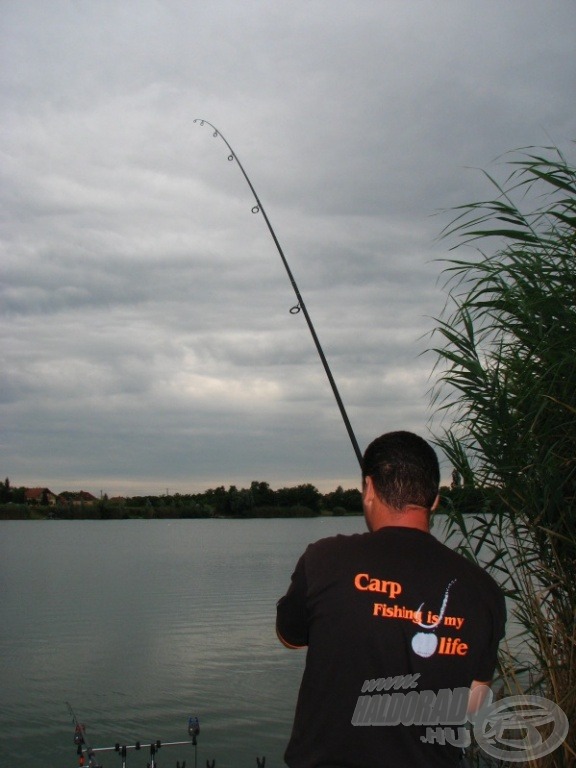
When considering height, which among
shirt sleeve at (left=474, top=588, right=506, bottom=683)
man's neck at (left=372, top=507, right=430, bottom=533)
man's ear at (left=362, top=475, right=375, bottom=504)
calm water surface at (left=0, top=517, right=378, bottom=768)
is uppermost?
man's ear at (left=362, top=475, right=375, bottom=504)

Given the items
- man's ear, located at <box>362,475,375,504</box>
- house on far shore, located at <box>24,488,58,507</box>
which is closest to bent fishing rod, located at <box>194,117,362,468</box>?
man's ear, located at <box>362,475,375,504</box>

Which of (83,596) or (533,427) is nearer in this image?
(533,427)

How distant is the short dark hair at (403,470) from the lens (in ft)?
6.72

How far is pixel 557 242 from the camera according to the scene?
4.76m

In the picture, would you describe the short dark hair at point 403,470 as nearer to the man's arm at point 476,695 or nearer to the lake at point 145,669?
the man's arm at point 476,695

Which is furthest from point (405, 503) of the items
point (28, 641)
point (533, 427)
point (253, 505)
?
point (253, 505)

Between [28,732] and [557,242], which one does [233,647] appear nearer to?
[28,732]

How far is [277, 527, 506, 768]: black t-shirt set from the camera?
6.17ft

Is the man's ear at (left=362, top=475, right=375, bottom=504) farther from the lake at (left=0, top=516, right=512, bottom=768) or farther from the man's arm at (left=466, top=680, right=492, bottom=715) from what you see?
the lake at (left=0, top=516, right=512, bottom=768)

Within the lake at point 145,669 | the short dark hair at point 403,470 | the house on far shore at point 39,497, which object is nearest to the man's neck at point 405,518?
the short dark hair at point 403,470

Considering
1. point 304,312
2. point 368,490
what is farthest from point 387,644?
point 304,312

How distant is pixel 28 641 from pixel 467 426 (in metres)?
22.1

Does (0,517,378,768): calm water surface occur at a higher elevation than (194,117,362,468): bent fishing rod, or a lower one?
lower

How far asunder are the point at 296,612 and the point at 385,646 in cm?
24
